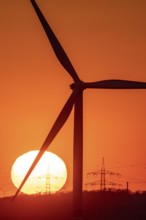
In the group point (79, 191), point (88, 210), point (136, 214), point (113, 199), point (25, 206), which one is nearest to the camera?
point (79, 191)

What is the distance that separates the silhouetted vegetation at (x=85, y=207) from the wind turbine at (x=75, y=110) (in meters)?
40.4

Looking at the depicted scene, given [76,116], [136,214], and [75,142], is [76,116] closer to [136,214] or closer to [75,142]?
[75,142]

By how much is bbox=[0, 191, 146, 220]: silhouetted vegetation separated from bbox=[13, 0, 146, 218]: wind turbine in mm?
40362

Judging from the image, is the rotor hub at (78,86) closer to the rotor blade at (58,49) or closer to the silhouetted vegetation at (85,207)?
the rotor blade at (58,49)

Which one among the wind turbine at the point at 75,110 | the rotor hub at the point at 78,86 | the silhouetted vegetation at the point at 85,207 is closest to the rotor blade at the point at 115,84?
the wind turbine at the point at 75,110

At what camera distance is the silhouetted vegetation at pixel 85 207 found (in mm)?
90000

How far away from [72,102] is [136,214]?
4423 cm

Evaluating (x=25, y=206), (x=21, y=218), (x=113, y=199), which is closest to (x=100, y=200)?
(x=113, y=199)

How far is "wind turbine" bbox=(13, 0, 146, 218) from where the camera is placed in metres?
45.8

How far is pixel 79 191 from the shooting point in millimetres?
45344

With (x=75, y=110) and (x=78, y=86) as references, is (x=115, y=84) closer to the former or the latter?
(x=78, y=86)

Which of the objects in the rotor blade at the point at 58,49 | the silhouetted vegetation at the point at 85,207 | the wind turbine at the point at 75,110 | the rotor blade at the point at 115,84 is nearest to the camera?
the wind turbine at the point at 75,110

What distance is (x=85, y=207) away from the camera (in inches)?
3927

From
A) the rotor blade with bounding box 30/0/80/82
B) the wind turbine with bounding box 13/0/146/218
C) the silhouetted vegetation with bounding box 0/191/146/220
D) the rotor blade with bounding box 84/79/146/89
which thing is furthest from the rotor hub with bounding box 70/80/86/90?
the silhouetted vegetation with bounding box 0/191/146/220
